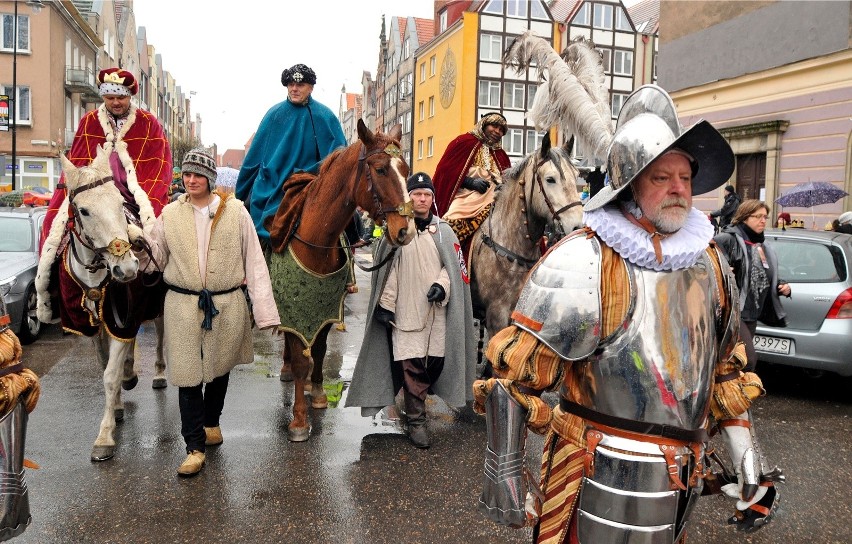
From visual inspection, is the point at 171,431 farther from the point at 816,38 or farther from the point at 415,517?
the point at 816,38

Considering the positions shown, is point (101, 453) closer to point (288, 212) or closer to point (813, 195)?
point (288, 212)

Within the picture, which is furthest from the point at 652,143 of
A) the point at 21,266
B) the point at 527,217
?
the point at 21,266

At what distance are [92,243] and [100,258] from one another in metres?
0.16

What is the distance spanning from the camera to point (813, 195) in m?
13.1

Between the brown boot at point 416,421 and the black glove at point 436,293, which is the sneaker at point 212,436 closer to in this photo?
the brown boot at point 416,421

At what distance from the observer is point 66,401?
5898 mm

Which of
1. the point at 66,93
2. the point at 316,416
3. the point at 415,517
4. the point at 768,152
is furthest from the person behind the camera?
the point at 66,93

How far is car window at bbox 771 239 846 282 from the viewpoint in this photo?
6.56m

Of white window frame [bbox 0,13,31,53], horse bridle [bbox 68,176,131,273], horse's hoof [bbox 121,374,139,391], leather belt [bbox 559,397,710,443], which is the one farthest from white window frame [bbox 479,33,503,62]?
leather belt [bbox 559,397,710,443]

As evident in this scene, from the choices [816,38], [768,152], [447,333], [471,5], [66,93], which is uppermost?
[471,5]

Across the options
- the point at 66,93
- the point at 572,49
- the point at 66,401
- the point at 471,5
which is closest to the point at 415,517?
the point at 66,401

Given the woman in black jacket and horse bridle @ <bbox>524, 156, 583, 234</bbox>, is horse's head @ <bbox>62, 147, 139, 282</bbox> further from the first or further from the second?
the woman in black jacket

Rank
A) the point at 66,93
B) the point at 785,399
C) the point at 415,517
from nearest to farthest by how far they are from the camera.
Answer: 1. the point at 415,517
2. the point at 785,399
3. the point at 66,93

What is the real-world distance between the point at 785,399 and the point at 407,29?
48.3m
